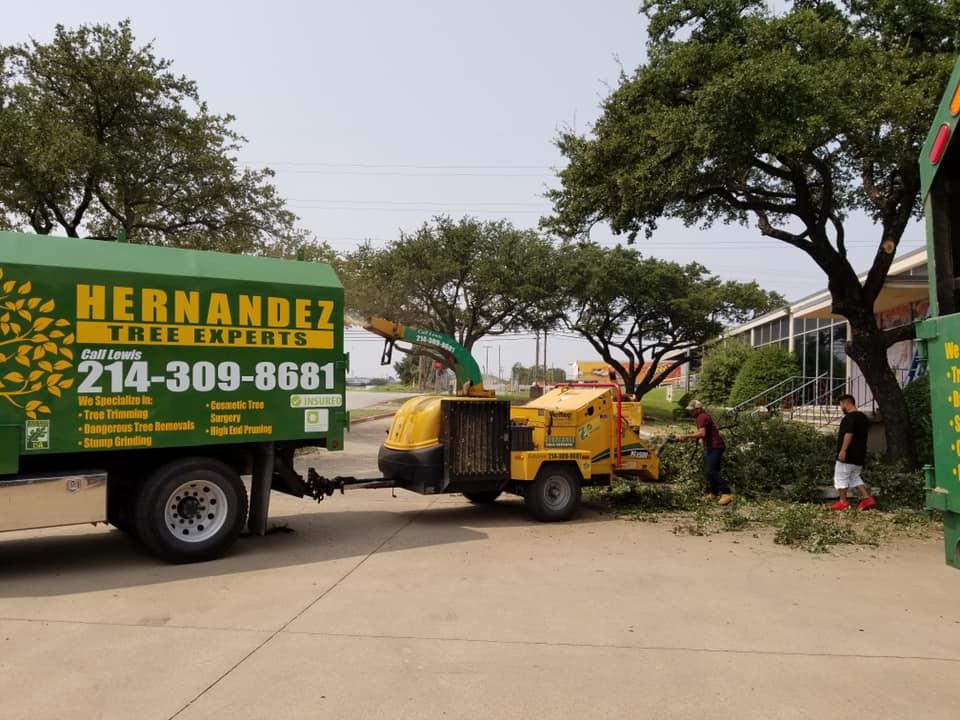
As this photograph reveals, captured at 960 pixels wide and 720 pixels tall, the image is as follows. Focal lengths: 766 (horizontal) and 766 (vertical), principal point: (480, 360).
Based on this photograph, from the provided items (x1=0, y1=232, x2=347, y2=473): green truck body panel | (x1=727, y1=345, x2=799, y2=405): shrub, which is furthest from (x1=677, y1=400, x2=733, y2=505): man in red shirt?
(x1=727, y1=345, x2=799, y2=405): shrub

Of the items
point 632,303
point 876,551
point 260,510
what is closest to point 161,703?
point 260,510

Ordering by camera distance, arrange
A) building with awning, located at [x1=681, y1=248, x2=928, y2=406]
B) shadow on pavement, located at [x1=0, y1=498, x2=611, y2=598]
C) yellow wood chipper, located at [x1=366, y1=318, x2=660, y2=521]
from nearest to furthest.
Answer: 1. shadow on pavement, located at [x1=0, y1=498, x2=611, y2=598]
2. yellow wood chipper, located at [x1=366, y1=318, x2=660, y2=521]
3. building with awning, located at [x1=681, y1=248, x2=928, y2=406]

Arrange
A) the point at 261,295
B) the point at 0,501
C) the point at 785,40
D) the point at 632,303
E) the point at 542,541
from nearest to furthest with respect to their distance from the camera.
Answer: the point at 0,501 < the point at 261,295 < the point at 542,541 < the point at 785,40 < the point at 632,303

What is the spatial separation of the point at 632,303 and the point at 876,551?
→ 3035cm

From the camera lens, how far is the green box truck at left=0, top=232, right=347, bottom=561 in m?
7.06

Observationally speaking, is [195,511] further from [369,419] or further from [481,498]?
[369,419]

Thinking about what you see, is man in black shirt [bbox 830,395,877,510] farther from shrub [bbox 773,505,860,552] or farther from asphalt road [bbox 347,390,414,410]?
asphalt road [bbox 347,390,414,410]

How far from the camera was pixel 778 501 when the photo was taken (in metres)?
11.9

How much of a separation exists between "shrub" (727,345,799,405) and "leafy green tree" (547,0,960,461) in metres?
15.9

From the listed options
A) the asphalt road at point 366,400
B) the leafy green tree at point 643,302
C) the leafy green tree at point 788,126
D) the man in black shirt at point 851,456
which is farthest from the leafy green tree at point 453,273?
the man in black shirt at point 851,456

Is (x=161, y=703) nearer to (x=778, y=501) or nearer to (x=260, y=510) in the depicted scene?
(x=260, y=510)

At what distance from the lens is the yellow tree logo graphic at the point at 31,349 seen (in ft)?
22.8

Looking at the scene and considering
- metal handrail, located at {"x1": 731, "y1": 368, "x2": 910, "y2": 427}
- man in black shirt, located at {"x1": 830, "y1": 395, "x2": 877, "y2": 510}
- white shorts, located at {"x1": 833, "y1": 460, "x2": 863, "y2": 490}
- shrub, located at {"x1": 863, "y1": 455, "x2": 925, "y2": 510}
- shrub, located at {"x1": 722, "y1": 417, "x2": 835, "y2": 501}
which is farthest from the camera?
metal handrail, located at {"x1": 731, "y1": 368, "x2": 910, "y2": 427}

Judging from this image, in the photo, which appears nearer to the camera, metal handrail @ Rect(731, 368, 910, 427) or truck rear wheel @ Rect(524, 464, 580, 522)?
truck rear wheel @ Rect(524, 464, 580, 522)
